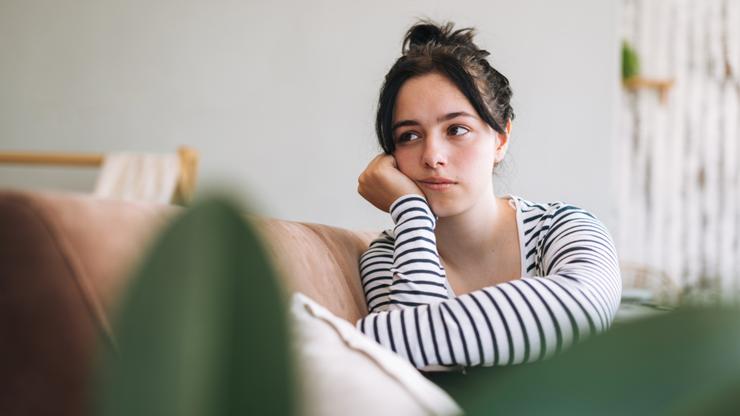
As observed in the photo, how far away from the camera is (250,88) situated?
312 centimetres

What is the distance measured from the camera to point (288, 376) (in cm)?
18

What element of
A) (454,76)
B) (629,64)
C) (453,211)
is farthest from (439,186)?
(629,64)

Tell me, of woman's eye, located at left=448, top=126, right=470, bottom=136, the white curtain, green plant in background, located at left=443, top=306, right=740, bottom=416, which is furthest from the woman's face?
the white curtain

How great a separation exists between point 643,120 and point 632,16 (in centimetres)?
62

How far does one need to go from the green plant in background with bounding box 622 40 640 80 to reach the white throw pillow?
383 cm

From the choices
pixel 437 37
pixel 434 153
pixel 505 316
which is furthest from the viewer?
pixel 437 37

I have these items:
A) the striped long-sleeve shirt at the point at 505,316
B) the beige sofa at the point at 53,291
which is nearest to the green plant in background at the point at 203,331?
the beige sofa at the point at 53,291

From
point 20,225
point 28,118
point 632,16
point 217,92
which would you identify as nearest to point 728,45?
point 632,16

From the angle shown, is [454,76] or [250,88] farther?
[250,88]

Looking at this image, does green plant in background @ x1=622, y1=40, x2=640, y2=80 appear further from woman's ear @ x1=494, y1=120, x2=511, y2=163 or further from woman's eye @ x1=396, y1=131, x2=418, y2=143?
woman's eye @ x1=396, y1=131, x2=418, y2=143

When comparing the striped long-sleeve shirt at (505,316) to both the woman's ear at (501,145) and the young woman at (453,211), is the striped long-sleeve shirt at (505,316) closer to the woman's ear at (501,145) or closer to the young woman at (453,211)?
the young woman at (453,211)

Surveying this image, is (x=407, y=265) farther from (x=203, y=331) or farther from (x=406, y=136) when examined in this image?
(x=203, y=331)

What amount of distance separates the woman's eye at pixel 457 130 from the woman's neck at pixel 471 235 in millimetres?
133

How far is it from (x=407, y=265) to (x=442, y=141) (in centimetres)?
25
